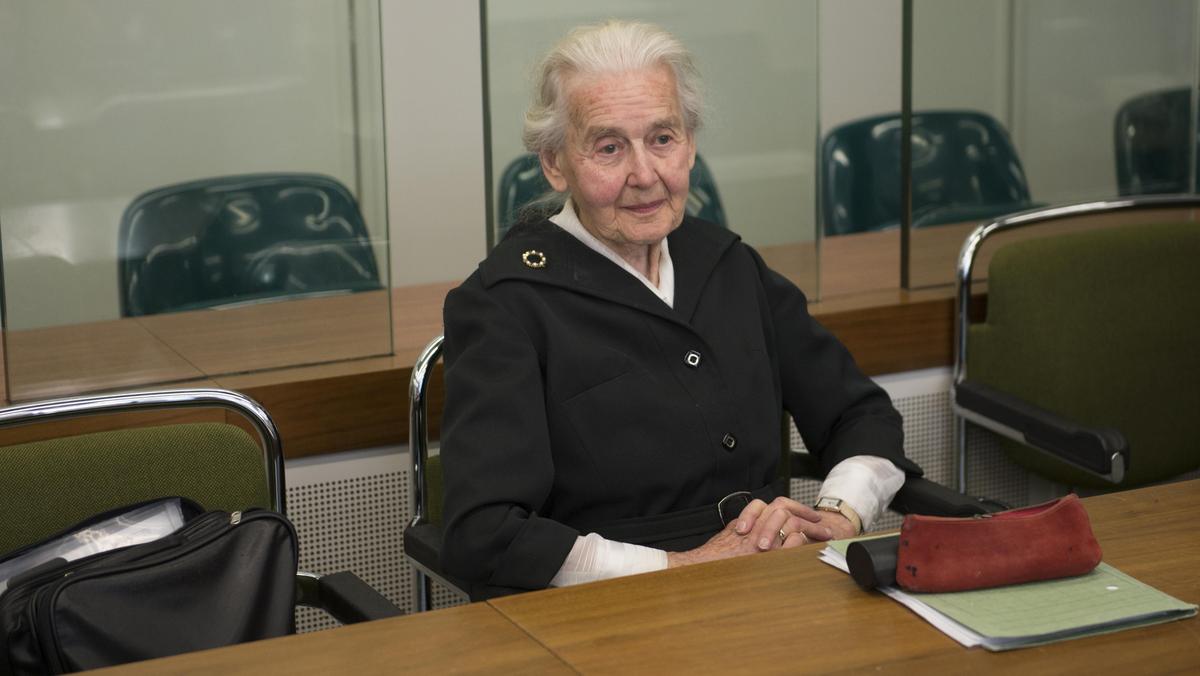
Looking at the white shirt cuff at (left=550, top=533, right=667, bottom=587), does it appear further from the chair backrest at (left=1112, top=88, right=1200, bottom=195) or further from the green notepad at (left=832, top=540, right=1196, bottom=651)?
the chair backrest at (left=1112, top=88, right=1200, bottom=195)

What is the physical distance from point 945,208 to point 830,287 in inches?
14.8

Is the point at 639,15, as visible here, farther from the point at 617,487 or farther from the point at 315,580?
the point at 315,580

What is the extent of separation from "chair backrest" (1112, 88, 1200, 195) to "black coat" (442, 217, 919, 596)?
5.30ft

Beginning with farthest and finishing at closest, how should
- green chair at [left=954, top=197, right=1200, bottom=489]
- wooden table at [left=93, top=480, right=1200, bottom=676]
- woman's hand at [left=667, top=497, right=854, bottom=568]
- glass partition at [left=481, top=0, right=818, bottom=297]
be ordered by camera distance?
green chair at [left=954, top=197, right=1200, bottom=489] < glass partition at [left=481, top=0, right=818, bottom=297] < woman's hand at [left=667, top=497, right=854, bottom=568] < wooden table at [left=93, top=480, right=1200, bottom=676]

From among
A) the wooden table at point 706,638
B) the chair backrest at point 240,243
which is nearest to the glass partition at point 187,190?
the chair backrest at point 240,243

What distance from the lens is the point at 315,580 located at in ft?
7.27

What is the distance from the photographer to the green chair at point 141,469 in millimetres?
2180

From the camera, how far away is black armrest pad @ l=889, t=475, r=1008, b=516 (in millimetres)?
2396

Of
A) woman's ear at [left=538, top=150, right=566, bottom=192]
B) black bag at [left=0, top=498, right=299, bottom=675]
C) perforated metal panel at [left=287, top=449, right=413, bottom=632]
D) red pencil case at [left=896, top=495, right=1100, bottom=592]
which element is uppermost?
woman's ear at [left=538, top=150, right=566, bottom=192]

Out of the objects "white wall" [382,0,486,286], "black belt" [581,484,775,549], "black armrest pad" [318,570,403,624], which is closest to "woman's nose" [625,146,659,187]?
"black belt" [581,484,775,549]

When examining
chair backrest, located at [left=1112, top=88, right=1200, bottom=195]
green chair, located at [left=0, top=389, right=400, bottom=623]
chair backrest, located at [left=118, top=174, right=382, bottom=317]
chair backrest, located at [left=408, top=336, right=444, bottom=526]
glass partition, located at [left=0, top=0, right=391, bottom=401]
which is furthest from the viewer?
chair backrest, located at [left=1112, top=88, right=1200, bottom=195]

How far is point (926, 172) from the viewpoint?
11.9 feet

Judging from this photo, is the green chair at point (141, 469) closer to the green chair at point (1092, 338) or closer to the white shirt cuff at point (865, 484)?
the white shirt cuff at point (865, 484)

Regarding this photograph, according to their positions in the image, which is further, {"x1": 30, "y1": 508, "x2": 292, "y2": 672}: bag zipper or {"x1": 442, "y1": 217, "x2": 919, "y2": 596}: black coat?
{"x1": 442, "y1": 217, "x2": 919, "y2": 596}: black coat
